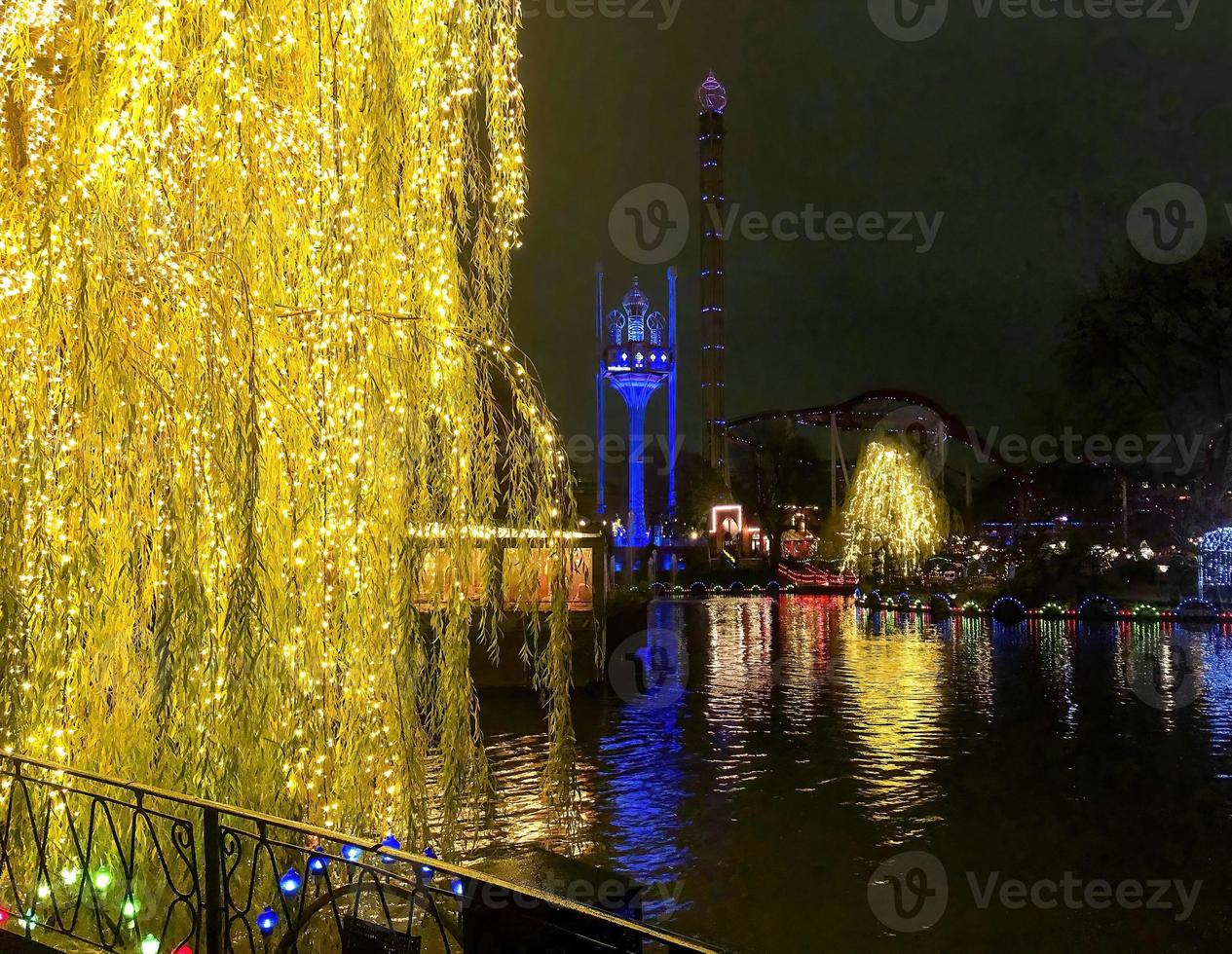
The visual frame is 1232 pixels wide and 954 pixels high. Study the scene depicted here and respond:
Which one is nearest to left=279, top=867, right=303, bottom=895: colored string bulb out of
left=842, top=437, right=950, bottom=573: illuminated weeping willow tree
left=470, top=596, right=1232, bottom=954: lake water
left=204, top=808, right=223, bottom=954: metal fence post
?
left=204, top=808, right=223, bottom=954: metal fence post

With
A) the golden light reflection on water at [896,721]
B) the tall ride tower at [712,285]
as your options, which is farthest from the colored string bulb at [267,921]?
the tall ride tower at [712,285]

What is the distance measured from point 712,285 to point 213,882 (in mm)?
76074

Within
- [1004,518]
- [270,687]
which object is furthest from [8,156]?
[1004,518]

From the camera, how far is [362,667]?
16.5ft

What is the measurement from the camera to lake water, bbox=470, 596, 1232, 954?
731 cm

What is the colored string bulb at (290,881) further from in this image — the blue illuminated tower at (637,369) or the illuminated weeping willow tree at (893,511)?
the blue illuminated tower at (637,369)

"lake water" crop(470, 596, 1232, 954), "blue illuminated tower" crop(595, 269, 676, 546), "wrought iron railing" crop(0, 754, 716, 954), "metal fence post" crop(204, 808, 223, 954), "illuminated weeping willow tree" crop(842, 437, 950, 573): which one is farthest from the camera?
"blue illuminated tower" crop(595, 269, 676, 546)

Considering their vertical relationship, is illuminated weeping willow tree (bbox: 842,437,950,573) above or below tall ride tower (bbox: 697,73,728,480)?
below

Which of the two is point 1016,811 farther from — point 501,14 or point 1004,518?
point 1004,518

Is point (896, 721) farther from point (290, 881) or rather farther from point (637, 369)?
point (637, 369)

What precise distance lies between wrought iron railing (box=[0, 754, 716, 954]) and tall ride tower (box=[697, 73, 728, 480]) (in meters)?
68.7

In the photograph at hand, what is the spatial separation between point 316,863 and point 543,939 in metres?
2.06

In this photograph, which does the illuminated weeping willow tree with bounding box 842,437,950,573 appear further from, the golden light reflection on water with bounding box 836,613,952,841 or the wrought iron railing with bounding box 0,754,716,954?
the wrought iron railing with bounding box 0,754,716,954

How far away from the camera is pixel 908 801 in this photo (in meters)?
10.1
